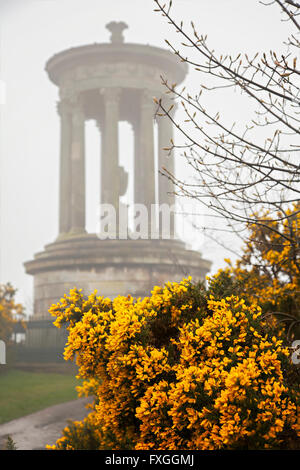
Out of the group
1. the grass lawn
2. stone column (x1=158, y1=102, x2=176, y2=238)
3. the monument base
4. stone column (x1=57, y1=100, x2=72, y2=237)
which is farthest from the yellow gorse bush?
stone column (x1=57, y1=100, x2=72, y2=237)

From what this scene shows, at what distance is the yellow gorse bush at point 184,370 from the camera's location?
5.54 m

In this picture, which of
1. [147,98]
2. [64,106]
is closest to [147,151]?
[147,98]

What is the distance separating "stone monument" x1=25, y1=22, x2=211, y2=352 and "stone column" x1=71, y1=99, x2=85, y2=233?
61 mm

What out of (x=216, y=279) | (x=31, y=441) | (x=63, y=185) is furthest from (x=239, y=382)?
(x=63, y=185)

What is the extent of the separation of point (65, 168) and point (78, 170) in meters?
1.44

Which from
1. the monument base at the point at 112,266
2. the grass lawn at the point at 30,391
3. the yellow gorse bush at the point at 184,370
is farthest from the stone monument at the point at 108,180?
the yellow gorse bush at the point at 184,370

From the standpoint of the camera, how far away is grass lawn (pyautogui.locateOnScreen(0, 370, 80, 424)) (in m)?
17.0

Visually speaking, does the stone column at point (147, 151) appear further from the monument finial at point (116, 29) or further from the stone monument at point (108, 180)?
the monument finial at point (116, 29)

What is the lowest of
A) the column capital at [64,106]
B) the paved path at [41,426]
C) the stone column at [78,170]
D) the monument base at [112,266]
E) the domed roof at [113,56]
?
the paved path at [41,426]

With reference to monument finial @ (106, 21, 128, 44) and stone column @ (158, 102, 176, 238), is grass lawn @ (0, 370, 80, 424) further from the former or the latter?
monument finial @ (106, 21, 128, 44)

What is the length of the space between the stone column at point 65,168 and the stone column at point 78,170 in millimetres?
771

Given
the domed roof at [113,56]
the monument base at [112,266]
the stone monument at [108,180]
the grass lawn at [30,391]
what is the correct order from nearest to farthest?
1. the grass lawn at [30,391]
2. the monument base at [112,266]
3. the stone monument at [108,180]
4. the domed roof at [113,56]

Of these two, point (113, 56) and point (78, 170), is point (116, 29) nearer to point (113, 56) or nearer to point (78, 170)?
point (113, 56)
